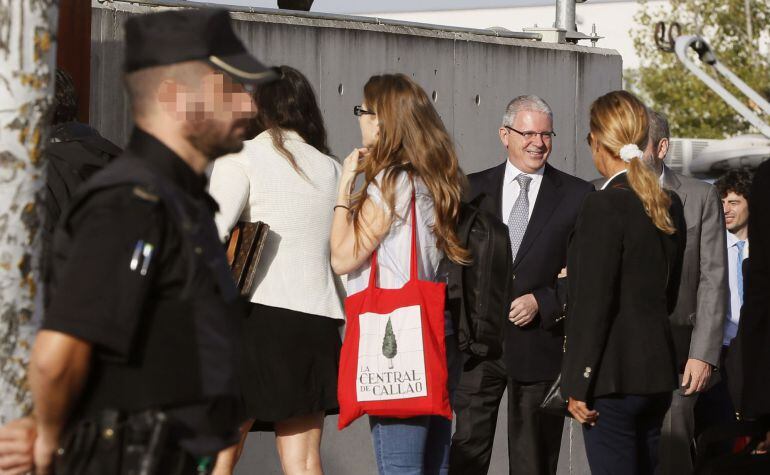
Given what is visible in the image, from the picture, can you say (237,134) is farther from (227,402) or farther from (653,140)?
(653,140)

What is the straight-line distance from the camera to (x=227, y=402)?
276cm

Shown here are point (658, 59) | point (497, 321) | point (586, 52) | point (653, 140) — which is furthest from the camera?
point (658, 59)

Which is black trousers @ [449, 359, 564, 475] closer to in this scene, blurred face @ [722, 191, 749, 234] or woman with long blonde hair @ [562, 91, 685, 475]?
woman with long blonde hair @ [562, 91, 685, 475]

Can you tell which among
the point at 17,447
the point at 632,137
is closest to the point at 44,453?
the point at 17,447

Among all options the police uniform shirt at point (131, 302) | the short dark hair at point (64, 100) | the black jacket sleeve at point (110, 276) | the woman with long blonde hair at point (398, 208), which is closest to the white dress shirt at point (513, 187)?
the woman with long blonde hair at point (398, 208)

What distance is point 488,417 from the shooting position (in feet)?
21.5

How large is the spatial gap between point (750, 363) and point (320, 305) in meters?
1.82

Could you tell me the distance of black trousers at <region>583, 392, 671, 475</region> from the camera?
528 cm

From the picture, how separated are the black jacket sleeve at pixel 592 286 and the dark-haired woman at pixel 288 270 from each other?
930mm

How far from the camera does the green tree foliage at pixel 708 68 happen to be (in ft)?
113

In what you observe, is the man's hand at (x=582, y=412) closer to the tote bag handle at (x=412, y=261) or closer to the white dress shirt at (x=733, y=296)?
the tote bag handle at (x=412, y=261)

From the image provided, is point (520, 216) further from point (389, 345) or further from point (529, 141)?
point (389, 345)

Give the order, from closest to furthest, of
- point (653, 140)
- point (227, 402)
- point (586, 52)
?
point (227, 402) < point (653, 140) < point (586, 52)

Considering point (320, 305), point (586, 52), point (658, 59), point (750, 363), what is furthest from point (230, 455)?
point (658, 59)
